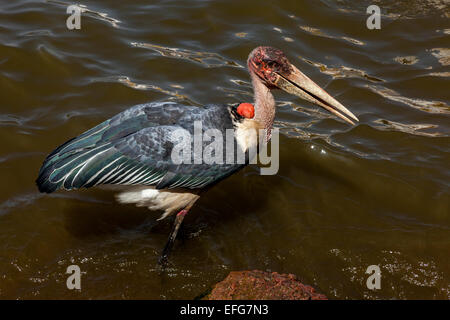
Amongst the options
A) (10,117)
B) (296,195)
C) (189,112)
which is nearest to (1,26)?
(10,117)

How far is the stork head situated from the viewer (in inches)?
220

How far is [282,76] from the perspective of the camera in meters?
5.66

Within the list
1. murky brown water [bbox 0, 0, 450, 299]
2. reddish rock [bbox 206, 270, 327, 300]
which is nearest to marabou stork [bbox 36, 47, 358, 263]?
murky brown water [bbox 0, 0, 450, 299]

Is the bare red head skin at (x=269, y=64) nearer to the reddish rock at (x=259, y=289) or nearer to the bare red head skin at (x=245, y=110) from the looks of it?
the bare red head skin at (x=245, y=110)

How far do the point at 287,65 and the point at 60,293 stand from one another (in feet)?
10.0

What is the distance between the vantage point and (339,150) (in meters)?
7.07

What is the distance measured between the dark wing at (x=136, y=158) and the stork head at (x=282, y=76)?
65 centimetres

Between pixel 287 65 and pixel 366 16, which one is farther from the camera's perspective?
pixel 366 16

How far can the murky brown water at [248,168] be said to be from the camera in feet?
18.3

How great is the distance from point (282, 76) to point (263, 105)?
0.34 meters

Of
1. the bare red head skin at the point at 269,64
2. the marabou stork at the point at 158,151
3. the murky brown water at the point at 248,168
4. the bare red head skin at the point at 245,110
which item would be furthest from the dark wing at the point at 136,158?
the murky brown water at the point at 248,168

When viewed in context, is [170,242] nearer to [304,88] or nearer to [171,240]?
[171,240]

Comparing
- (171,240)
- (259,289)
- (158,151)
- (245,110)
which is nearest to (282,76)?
(245,110)

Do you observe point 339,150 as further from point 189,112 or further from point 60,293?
point 60,293
